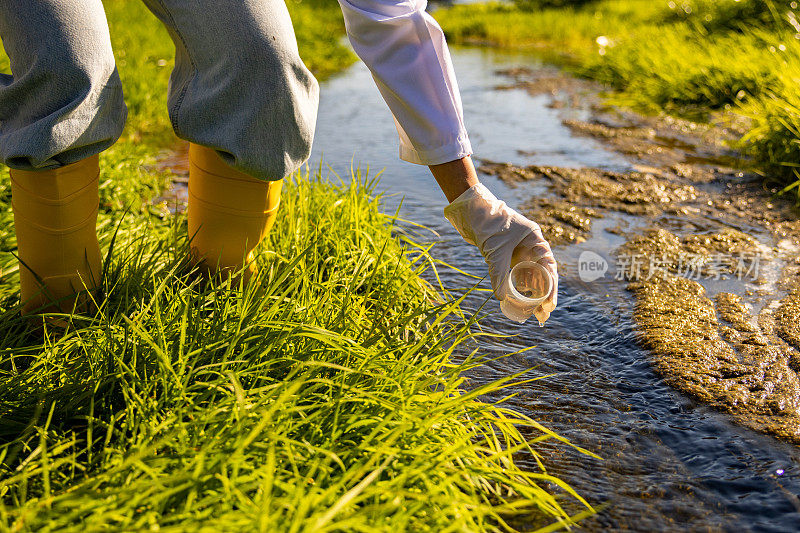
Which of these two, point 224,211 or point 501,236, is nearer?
point 501,236

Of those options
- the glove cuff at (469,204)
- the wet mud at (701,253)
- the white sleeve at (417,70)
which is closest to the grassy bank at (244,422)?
the glove cuff at (469,204)

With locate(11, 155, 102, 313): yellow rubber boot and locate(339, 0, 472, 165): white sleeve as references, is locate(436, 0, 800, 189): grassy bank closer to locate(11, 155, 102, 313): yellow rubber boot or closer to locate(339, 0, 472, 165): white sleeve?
locate(339, 0, 472, 165): white sleeve

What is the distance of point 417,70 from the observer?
170cm

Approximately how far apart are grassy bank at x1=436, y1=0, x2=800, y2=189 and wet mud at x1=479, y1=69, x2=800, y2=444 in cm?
27

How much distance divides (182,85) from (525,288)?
93 cm

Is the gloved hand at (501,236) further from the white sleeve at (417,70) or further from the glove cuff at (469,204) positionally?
the white sleeve at (417,70)

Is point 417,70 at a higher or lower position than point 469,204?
higher

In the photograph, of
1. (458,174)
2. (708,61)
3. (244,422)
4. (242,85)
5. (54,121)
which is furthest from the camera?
(708,61)

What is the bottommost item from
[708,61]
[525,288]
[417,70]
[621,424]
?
[708,61]

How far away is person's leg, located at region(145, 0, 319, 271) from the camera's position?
162cm

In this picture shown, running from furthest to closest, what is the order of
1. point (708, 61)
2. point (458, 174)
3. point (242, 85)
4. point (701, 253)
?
1. point (708, 61)
2. point (701, 253)
3. point (458, 174)
4. point (242, 85)

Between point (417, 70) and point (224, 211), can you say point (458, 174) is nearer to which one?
point (417, 70)

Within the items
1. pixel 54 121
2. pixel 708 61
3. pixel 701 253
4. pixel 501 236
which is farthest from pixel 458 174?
pixel 708 61

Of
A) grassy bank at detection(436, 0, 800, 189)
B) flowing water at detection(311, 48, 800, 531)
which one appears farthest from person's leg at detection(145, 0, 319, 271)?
grassy bank at detection(436, 0, 800, 189)
